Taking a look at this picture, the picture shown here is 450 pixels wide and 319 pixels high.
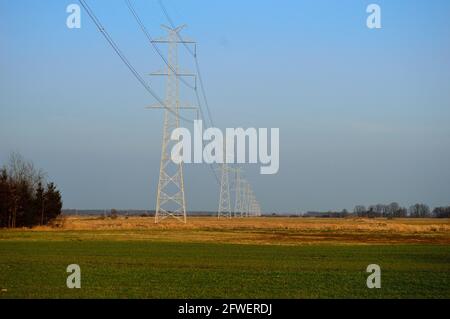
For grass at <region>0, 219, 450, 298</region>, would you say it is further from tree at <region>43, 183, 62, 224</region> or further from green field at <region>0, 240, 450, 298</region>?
tree at <region>43, 183, 62, 224</region>

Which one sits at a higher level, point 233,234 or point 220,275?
point 220,275

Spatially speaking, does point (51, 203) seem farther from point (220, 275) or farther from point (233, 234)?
point (220, 275)

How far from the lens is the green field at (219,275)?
2286 cm

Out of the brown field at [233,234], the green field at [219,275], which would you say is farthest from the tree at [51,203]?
the green field at [219,275]

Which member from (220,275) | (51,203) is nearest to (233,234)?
(51,203)

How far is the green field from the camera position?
2286cm

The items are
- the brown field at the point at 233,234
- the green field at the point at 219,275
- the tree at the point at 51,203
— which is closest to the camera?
the green field at the point at 219,275

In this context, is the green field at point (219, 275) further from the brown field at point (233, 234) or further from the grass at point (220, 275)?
the brown field at point (233, 234)

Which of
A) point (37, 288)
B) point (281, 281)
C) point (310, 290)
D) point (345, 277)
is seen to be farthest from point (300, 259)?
point (37, 288)

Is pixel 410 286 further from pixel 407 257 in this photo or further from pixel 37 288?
pixel 407 257

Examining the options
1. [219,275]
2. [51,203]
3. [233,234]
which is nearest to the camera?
[219,275]

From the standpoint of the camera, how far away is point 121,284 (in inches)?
987

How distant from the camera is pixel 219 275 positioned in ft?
96.7

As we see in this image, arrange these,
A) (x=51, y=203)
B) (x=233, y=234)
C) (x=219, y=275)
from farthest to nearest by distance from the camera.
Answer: (x=51, y=203) < (x=233, y=234) < (x=219, y=275)
